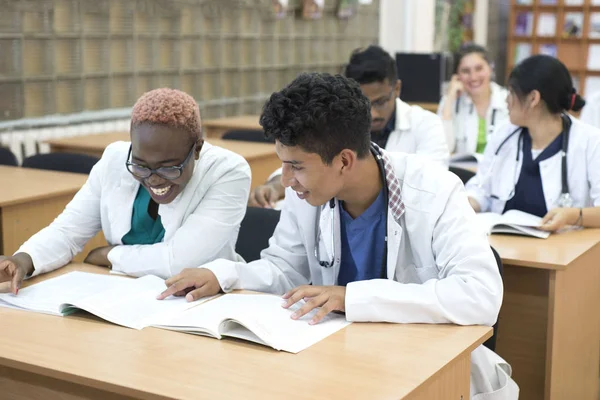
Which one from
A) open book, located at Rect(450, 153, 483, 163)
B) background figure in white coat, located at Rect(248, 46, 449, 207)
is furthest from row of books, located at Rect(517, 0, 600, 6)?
background figure in white coat, located at Rect(248, 46, 449, 207)

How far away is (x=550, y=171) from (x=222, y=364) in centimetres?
190

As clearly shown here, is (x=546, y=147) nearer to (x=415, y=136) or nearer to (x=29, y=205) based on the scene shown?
(x=415, y=136)

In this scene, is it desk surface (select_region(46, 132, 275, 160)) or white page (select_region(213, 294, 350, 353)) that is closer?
white page (select_region(213, 294, 350, 353))

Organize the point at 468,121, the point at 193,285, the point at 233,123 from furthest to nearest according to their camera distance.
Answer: the point at 233,123 < the point at 468,121 < the point at 193,285

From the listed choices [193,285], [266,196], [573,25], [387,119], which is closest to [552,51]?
[573,25]

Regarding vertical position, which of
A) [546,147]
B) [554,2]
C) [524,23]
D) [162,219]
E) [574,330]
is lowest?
[574,330]

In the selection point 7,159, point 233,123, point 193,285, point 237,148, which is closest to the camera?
point 193,285

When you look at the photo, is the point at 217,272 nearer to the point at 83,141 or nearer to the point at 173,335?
the point at 173,335

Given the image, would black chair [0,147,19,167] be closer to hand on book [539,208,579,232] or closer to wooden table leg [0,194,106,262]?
wooden table leg [0,194,106,262]

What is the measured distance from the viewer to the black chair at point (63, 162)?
150 inches

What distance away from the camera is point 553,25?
32.0 feet

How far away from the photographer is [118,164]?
2.32 m

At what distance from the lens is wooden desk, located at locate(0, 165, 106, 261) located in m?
3.17

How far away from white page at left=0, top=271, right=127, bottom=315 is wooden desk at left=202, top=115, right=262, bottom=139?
3673mm
